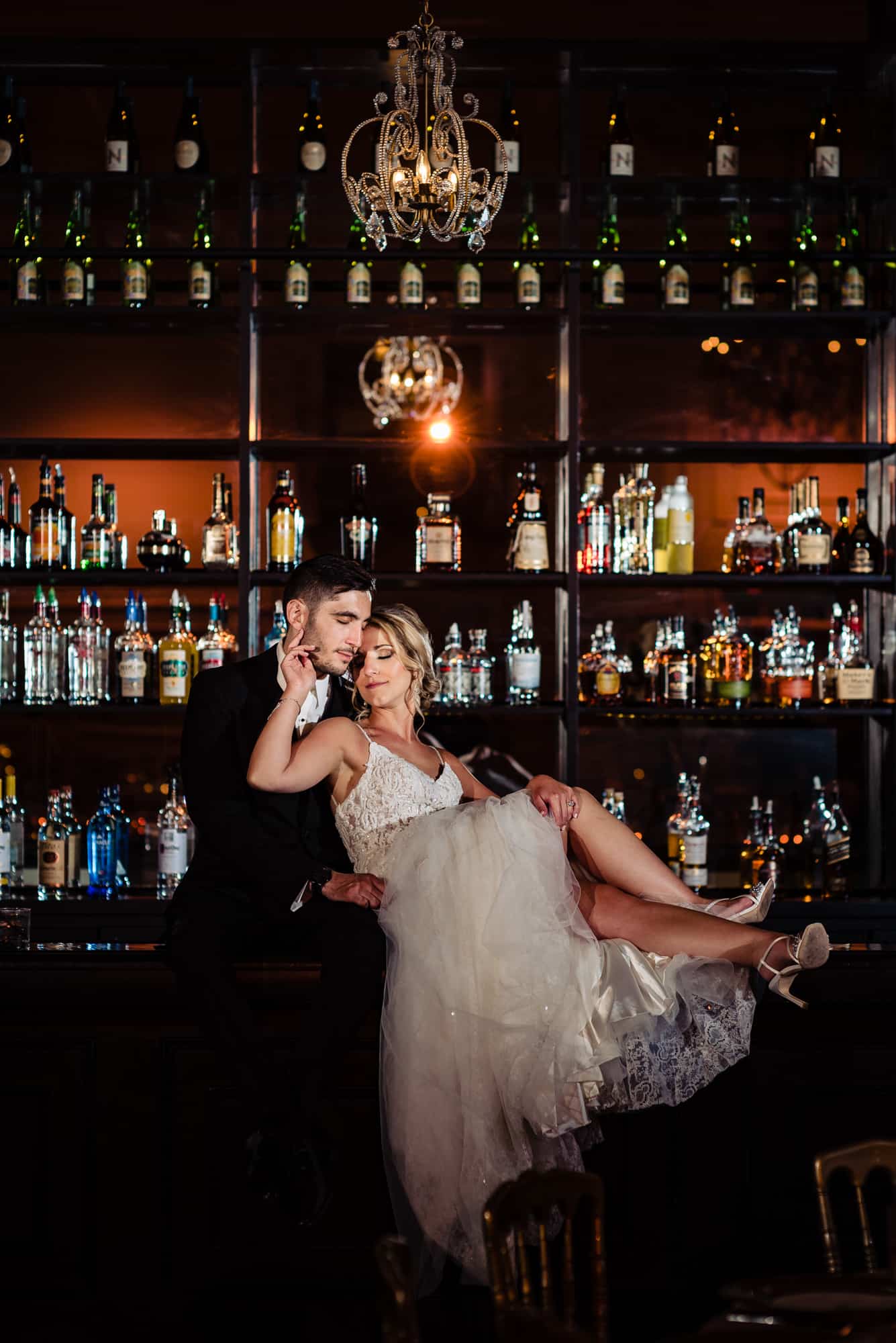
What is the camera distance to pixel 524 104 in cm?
407

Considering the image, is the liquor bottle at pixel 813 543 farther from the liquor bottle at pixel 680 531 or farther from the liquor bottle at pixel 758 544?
the liquor bottle at pixel 680 531

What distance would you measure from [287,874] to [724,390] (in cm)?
248

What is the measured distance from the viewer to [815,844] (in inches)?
158

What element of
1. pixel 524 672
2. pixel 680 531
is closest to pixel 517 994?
pixel 524 672

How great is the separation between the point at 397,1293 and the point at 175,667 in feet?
8.97

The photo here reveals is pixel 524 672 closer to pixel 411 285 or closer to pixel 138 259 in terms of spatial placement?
pixel 411 285

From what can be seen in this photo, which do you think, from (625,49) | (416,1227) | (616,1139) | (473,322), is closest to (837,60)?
(625,49)

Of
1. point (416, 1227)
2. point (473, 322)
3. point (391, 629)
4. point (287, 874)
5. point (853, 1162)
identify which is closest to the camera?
point (853, 1162)

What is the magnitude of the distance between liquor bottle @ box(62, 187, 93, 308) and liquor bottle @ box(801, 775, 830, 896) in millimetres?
2759

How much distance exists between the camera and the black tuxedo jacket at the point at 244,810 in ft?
8.23

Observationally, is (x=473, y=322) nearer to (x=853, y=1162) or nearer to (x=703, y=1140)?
(x=703, y=1140)

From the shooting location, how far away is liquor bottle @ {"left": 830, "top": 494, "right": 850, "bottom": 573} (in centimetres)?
395

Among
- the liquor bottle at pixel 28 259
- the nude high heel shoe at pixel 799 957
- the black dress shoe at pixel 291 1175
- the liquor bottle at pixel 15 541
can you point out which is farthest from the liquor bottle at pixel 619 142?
the black dress shoe at pixel 291 1175

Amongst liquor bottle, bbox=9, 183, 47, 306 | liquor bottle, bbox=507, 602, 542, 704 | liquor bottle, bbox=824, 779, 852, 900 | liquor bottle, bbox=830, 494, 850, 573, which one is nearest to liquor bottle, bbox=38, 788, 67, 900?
liquor bottle, bbox=507, 602, 542, 704
